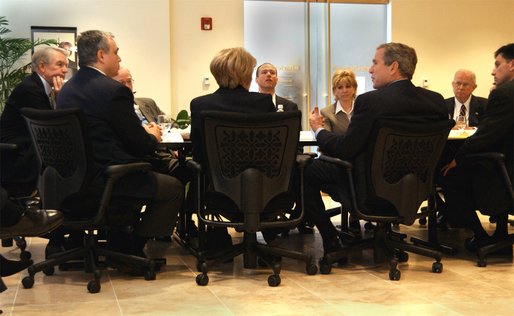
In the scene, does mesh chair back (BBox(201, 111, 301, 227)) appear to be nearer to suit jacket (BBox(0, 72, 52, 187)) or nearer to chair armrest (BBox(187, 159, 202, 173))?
chair armrest (BBox(187, 159, 202, 173))

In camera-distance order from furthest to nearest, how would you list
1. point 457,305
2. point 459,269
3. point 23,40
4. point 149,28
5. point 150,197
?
point 149,28
point 23,40
point 459,269
point 150,197
point 457,305

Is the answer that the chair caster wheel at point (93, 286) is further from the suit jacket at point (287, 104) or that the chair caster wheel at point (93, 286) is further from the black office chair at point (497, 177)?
the suit jacket at point (287, 104)

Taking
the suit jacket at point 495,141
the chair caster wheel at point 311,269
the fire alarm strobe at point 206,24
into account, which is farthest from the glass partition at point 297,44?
the chair caster wheel at point 311,269

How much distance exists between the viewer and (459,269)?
12.1 feet

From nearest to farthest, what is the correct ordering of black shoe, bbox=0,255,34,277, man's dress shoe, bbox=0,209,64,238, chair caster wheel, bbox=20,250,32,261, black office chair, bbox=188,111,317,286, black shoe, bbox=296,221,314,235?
1. man's dress shoe, bbox=0,209,64,238
2. black shoe, bbox=0,255,34,277
3. black office chair, bbox=188,111,317,286
4. chair caster wheel, bbox=20,250,32,261
5. black shoe, bbox=296,221,314,235

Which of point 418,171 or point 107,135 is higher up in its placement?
point 107,135

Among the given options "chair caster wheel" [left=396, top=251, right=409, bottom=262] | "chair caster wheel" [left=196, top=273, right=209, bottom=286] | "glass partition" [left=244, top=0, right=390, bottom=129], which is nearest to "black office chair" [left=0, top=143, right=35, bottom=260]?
"chair caster wheel" [left=196, top=273, right=209, bottom=286]

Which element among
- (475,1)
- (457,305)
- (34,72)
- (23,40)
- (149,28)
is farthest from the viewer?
(475,1)

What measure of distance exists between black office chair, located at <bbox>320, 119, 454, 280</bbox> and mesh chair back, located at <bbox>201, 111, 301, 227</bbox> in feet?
1.27

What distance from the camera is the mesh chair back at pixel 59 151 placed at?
10.3 feet

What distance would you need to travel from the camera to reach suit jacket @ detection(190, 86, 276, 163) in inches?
136

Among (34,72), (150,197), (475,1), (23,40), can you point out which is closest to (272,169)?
(150,197)

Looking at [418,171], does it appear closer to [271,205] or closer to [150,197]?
[271,205]

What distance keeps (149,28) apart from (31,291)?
5.22 metres
